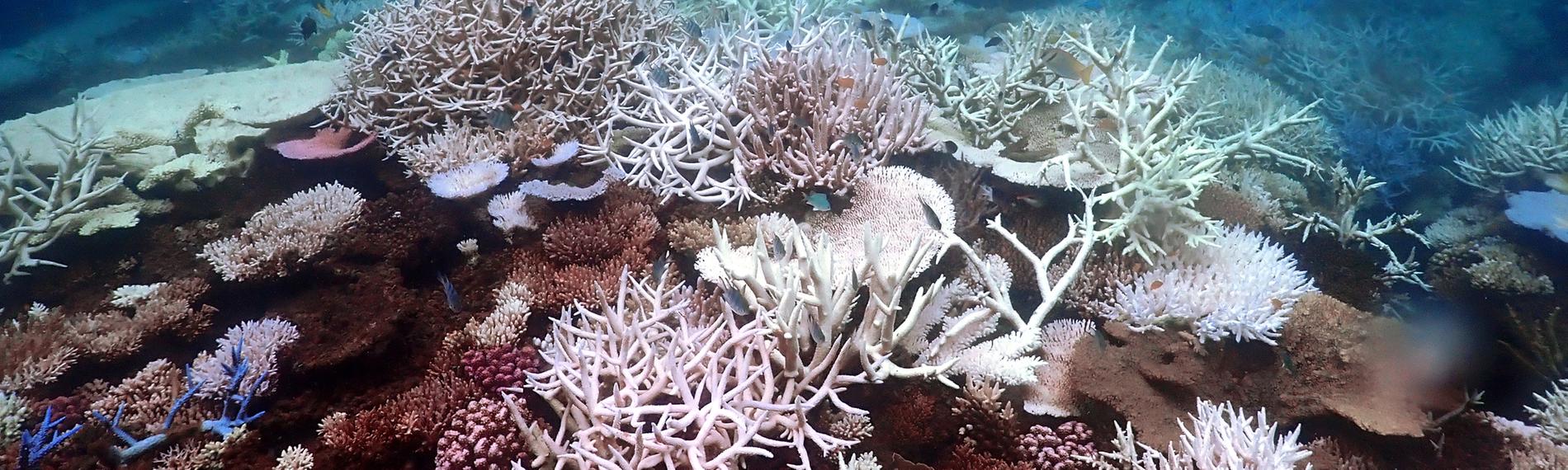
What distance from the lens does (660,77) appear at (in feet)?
15.1

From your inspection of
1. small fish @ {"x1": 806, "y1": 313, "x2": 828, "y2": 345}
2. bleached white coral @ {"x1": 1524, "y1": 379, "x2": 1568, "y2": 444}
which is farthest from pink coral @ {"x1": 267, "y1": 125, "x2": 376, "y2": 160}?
bleached white coral @ {"x1": 1524, "y1": 379, "x2": 1568, "y2": 444}

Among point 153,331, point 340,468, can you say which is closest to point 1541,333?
point 340,468

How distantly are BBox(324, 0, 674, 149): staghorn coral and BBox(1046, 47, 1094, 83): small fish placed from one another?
10.5ft

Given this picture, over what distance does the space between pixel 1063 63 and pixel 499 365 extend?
4.34 metres

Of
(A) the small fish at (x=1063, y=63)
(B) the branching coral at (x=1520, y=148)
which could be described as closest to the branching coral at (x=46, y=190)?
(A) the small fish at (x=1063, y=63)

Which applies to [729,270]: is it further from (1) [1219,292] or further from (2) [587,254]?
(1) [1219,292]

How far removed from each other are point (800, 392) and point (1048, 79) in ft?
11.6

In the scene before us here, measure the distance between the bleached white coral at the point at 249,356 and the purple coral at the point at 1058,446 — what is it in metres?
3.76

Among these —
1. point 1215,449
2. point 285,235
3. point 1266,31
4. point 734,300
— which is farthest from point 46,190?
point 1266,31

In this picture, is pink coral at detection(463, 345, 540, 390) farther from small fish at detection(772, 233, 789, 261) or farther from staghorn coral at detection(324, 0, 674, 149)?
staghorn coral at detection(324, 0, 674, 149)

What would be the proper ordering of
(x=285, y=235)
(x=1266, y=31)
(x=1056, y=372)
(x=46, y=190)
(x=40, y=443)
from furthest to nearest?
(x=1266, y=31) < (x=46, y=190) < (x=285, y=235) < (x=1056, y=372) < (x=40, y=443)

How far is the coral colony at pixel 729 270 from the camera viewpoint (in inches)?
113

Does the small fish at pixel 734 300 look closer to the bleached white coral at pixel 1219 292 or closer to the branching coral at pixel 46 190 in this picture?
the bleached white coral at pixel 1219 292

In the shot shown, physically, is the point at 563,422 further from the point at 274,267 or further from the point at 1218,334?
the point at 1218,334
